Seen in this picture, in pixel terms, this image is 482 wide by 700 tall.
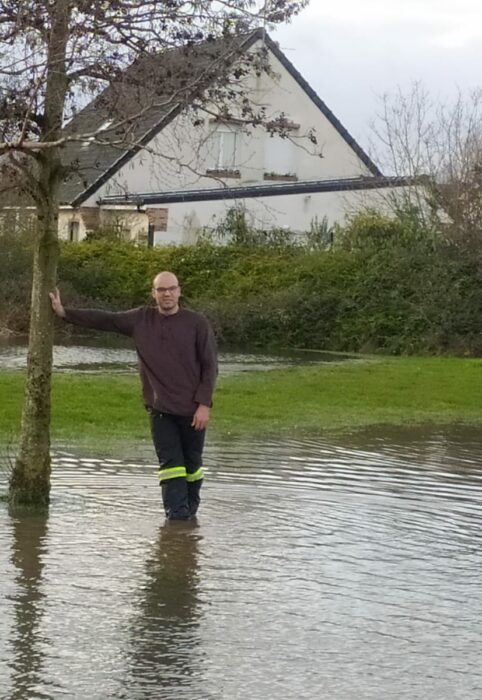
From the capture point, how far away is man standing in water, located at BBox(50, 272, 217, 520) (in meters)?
9.45

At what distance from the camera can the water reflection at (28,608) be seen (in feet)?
19.0

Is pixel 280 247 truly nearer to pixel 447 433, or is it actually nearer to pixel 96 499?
pixel 447 433

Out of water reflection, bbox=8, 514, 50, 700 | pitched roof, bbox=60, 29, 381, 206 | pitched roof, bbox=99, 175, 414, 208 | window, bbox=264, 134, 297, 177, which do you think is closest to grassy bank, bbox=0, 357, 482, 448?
water reflection, bbox=8, 514, 50, 700

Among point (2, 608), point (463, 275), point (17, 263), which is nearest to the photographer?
point (2, 608)

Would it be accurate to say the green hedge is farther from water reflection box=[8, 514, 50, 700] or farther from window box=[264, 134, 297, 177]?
water reflection box=[8, 514, 50, 700]

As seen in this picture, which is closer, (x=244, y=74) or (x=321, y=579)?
(x=321, y=579)

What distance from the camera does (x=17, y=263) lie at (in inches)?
1426

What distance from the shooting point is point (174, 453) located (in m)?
9.55

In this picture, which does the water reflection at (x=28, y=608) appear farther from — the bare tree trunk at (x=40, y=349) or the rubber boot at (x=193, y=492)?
the rubber boot at (x=193, y=492)

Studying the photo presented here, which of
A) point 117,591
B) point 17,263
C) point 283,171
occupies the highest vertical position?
point 283,171

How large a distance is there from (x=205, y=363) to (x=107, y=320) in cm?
77

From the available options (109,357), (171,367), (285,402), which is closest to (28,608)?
(171,367)

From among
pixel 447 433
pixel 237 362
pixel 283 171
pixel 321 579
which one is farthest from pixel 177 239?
pixel 321 579

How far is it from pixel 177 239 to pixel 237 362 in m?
14.8
